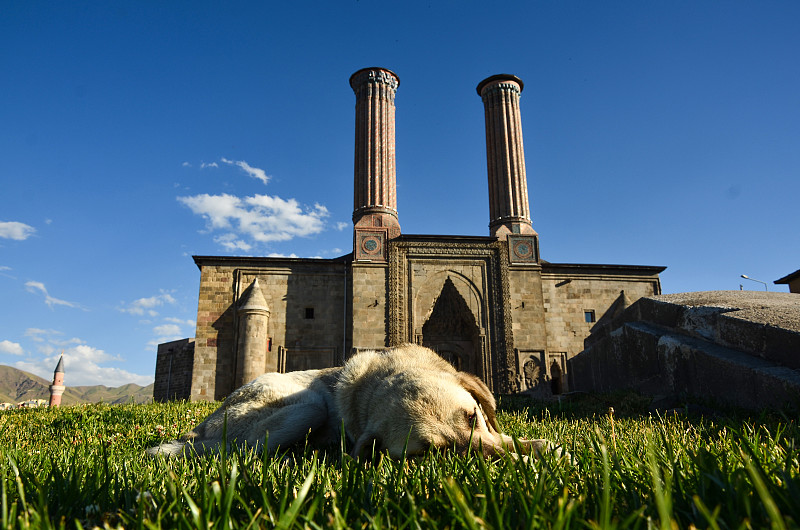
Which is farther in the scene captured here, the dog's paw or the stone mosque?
the stone mosque

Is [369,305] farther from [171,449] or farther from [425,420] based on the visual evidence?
[425,420]

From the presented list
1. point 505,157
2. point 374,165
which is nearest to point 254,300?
point 374,165

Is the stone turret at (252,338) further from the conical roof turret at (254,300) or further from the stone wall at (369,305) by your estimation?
the stone wall at (369,305)

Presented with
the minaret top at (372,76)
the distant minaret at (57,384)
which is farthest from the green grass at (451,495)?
the distant minaret at (57,384)

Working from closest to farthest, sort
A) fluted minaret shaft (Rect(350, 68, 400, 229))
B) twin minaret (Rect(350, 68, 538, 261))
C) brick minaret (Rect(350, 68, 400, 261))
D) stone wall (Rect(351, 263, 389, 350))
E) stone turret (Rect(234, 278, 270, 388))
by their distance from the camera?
1. stone turret (Rect(234, 278, 270, 388))
2. stone wall (Rect(351, 263, 389, 350))
3. brick minaret (Rect(350, 68, 400, 261))
4. twin minaret (Rect(350, 68, 538, 261))
5. fluted minaret shaft (Rect(350, 68, 400, 229))

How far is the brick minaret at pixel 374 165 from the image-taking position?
68.7ft

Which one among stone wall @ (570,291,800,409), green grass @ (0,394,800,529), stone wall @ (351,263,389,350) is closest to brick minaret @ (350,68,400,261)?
stone wall @ (351,263,389,350)

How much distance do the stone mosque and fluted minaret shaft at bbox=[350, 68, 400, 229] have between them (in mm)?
54

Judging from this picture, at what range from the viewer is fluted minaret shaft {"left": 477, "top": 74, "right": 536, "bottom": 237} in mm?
22781

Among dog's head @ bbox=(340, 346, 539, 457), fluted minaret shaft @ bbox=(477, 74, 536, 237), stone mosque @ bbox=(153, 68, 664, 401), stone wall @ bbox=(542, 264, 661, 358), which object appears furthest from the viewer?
fluted minaret shaft @ bbox=(477, 74, 536, 237)

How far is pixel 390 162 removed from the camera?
74.1 ft

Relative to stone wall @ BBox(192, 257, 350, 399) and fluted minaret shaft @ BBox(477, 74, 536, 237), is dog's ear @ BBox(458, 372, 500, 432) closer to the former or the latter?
stone wall @ BBox(192, 257, 350, 399)

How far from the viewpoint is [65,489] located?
1525 mm

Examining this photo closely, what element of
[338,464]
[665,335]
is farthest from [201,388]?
[338,464]
